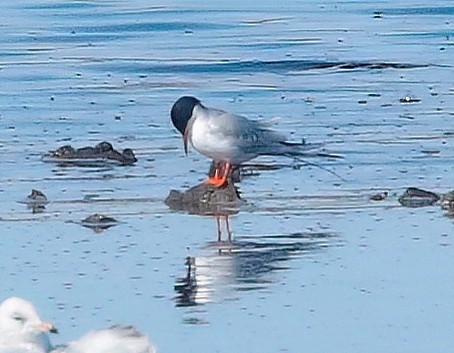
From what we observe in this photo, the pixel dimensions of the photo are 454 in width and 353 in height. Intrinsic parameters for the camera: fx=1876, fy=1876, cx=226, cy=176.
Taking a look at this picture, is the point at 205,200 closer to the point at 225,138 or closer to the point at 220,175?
the point at 220,175

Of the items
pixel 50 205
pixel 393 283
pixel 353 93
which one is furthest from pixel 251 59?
pixel 393 283

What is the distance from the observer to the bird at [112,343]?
595cm

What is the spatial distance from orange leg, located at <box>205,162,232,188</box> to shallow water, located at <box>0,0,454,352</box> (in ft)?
0.51

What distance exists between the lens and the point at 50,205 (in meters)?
9.55

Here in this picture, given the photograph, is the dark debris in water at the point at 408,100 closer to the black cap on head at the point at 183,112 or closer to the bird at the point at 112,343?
the black cap on head at the point at 183,112

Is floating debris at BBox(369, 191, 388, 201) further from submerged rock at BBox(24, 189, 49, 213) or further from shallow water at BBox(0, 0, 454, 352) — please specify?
submerged rock at BBox(24, 189, 49, 213)

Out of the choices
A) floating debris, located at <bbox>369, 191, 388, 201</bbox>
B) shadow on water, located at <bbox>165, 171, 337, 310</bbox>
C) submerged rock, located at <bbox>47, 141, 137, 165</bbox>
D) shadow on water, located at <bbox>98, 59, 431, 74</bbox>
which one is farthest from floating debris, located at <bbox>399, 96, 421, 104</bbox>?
shadow on water, located at <bbox>165, 171, 337, 310</bbox>

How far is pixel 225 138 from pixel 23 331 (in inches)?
165

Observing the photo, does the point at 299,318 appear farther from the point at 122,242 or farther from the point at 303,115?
the point at 303,115

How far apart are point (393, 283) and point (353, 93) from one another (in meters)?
6.59

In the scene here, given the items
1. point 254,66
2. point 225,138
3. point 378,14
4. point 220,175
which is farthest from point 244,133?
point 378,14

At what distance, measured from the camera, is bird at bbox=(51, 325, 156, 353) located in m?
5.95

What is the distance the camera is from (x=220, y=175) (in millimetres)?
10086

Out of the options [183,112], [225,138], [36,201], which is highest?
[183,112]
